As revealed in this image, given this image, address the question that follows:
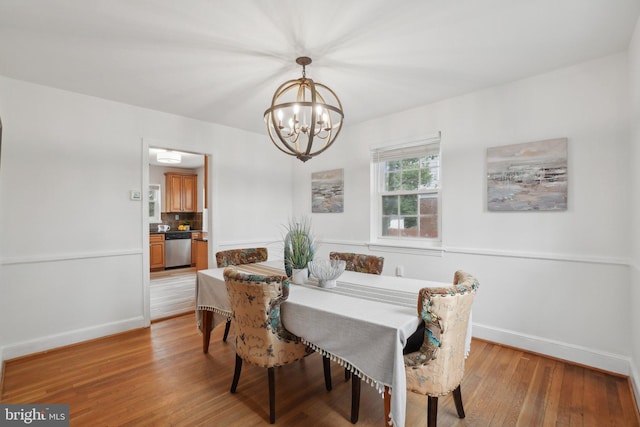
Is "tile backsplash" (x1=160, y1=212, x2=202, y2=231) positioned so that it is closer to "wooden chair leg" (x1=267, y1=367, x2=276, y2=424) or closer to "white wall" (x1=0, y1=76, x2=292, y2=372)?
"white wall" (x1=0, y1=76, x2=292, y2=372)

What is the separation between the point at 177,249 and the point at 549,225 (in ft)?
22.6

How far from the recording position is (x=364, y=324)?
1.51 meters

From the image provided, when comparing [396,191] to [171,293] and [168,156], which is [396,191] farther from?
[168,156]

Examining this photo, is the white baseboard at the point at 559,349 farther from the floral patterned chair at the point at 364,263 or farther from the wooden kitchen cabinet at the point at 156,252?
the wooden kitchen cabinet at the point at 156,252

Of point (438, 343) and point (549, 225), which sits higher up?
point (549, 225)

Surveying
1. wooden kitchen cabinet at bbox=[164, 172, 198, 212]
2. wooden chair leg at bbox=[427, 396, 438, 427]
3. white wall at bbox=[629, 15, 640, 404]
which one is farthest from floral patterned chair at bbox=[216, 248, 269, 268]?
wooden kitchen cabinet at bbox=[164, 172, 198, 212]

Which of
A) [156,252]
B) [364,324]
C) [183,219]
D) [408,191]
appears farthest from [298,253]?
[183,219]

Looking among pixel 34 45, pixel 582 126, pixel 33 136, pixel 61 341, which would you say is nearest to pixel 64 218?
pixel 33 136

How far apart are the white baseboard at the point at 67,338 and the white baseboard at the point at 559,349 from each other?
3.74 metres

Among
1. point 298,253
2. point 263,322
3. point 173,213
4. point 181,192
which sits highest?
point 181,192

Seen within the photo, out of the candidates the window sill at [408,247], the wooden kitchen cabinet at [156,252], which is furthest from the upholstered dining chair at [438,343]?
the wooden kitchen cabinet at [156,252]

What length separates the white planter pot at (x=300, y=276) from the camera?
2281 millimetres

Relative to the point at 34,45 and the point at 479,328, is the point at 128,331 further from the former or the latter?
the point at 479,328

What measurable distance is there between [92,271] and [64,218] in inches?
23.6
